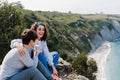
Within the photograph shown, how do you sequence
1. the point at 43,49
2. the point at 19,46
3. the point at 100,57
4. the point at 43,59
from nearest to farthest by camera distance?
the point at 19,46, the point at 43,59, the point at 43,49, the point at 100,57

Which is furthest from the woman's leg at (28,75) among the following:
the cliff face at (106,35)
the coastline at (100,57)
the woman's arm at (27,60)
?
the cliff face at (106,35)

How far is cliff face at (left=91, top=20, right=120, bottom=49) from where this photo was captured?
141 m

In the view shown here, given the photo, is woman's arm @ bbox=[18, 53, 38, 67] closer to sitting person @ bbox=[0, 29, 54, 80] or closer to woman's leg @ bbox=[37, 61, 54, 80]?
sitting person @ bbox=[0, 29, 54, 80]

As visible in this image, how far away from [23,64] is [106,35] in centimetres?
16176

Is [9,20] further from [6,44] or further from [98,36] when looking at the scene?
[98,36]

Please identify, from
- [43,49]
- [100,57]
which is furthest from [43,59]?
[100,57]

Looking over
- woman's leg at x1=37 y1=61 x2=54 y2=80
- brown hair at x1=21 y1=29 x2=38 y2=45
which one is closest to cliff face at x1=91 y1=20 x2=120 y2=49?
woman's leg at x1=37 y1=61 x2=54 y2=80

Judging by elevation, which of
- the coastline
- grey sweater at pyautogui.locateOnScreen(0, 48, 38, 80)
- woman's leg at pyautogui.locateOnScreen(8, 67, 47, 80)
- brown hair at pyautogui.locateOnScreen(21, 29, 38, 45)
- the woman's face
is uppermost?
brown hair at pyautogui.locateOnScreen(21, 29, 38, 45)

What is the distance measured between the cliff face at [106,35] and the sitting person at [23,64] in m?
122

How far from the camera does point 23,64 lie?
25.1ft

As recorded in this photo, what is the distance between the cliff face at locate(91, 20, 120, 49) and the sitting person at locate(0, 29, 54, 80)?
399 ft

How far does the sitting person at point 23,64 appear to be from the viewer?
747 centimetres

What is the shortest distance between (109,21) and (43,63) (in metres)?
188

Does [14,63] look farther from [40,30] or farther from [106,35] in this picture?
[106,35]
